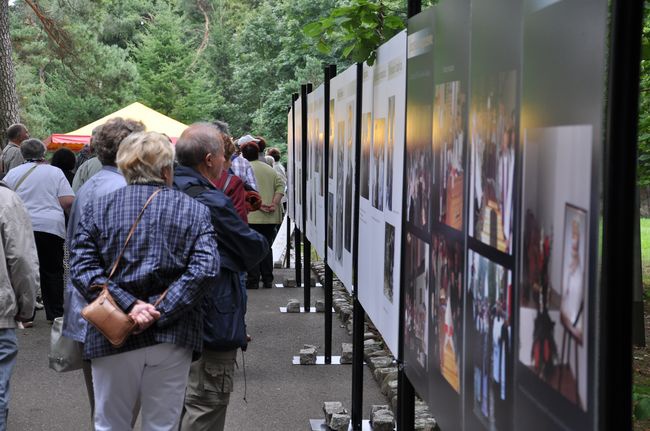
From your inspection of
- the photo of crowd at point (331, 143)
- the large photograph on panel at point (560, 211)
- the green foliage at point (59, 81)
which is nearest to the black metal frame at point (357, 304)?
the photo of crowd at point (331, 143)

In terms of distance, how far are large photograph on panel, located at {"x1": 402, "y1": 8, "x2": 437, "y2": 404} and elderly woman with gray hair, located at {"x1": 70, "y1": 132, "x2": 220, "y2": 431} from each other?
87 cm

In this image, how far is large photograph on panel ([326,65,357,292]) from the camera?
6.05 metres

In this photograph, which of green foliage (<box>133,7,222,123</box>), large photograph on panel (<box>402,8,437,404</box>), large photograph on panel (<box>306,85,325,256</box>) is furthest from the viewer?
green foliage (<box>133,7,222,123</box>)

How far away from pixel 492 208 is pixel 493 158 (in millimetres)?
126

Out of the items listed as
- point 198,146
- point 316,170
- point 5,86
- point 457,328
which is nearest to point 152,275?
point 198,146

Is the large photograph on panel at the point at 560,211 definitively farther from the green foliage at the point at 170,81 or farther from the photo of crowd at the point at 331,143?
the green foliage at the point at 170,81

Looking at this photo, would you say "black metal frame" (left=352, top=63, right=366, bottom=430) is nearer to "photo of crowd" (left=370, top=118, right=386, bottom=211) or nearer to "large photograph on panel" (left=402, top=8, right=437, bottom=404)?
"photo of crowd" (left=370, top=118, right=386, bottom=211)

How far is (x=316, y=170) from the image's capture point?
892 centimetres

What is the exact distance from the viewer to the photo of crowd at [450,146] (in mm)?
2826

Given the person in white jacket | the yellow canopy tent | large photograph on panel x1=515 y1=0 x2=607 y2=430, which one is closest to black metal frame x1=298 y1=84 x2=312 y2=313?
the person in white jacket

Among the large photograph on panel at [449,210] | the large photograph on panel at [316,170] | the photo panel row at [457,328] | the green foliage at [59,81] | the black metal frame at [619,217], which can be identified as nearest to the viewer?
the black metal frame at [619,217]

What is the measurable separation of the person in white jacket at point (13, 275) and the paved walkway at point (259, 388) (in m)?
1.16

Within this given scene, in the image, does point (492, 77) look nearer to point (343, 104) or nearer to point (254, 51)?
point (343, 104)

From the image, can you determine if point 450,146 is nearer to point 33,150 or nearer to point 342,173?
point 342,173
